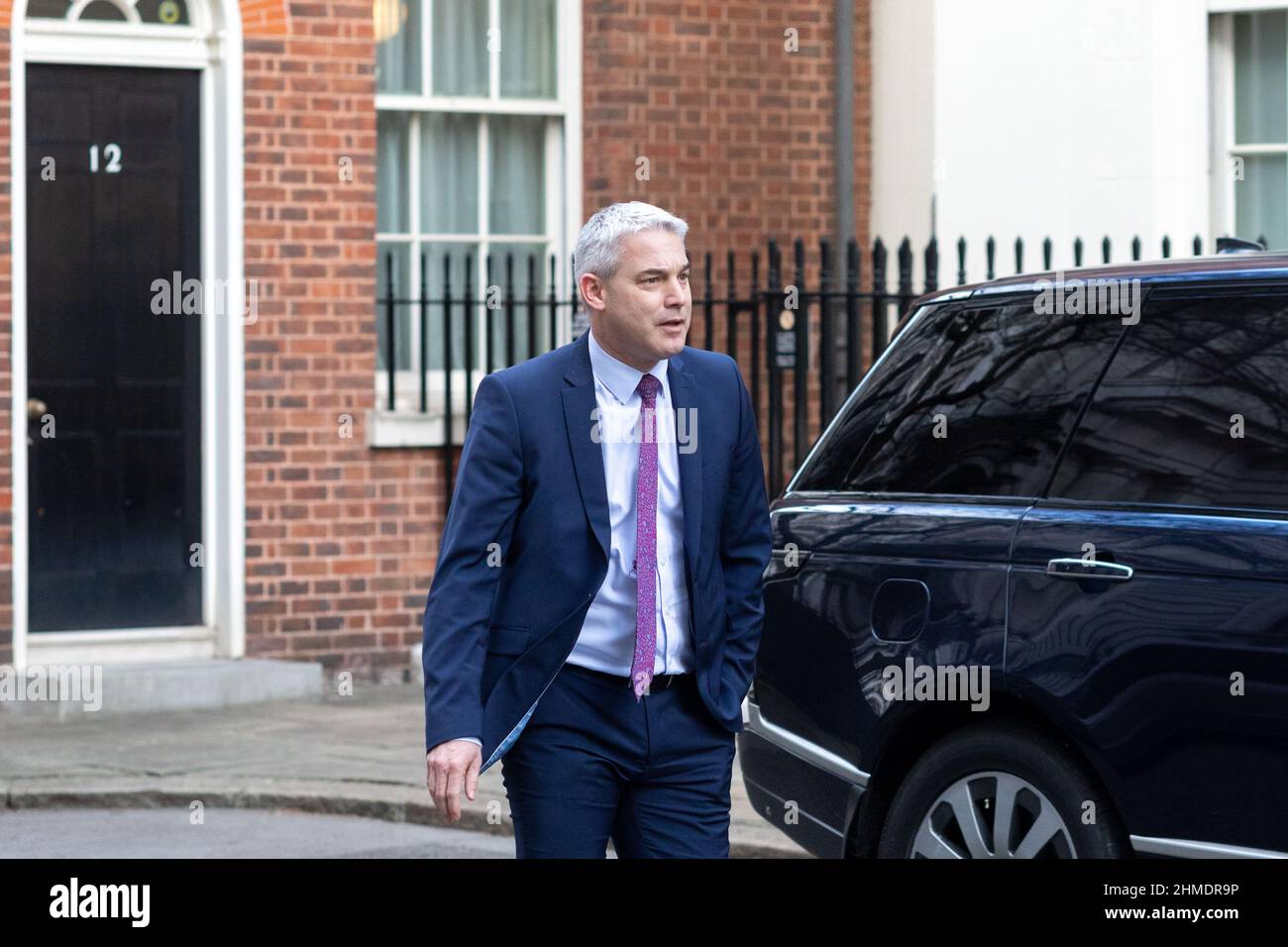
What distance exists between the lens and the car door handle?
5.09 meters

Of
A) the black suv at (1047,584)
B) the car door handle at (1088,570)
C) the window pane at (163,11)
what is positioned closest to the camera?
the black suv at (1047,584)

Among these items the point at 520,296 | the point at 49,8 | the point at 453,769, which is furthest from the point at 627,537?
the point at 520,296

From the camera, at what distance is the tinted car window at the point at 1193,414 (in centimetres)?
496

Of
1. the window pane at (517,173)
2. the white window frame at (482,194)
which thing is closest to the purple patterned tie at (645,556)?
the white window frame at (482,194)

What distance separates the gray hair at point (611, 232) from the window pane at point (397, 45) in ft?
25.6

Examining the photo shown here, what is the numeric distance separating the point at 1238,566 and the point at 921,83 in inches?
320

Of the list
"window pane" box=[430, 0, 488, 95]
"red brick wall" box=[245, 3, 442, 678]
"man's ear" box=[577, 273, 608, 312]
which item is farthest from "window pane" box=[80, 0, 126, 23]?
"man's ear" box=[577, 273, 608, 312]

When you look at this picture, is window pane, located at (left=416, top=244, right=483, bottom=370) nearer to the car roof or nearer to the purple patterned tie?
the car roof

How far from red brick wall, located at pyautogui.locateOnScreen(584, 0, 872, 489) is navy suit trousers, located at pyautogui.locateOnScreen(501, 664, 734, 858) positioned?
7.87m

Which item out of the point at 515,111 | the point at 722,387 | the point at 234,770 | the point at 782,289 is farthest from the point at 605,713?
the point at 515,111

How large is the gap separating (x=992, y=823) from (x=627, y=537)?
4.86 feet

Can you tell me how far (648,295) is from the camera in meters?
4.36

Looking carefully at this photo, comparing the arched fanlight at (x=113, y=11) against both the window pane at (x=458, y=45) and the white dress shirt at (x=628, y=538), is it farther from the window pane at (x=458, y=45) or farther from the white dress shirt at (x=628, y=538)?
the white dress shirt at (x=628, y=538)

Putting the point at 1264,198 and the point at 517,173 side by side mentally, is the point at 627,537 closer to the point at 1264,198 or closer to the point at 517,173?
the point at 517,173
